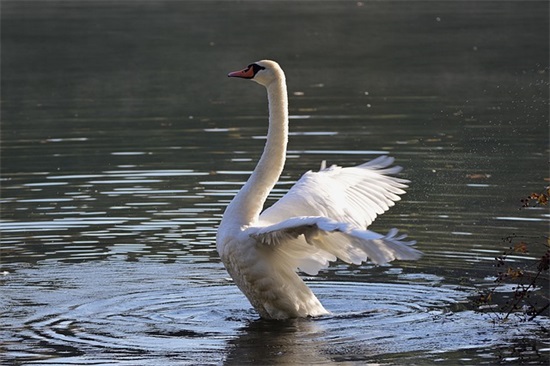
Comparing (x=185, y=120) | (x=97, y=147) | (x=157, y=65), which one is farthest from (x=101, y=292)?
(x=157, y=65)

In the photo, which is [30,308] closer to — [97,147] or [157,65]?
[97,147]

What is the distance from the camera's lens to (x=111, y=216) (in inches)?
546

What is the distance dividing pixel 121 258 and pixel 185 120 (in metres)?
9.72

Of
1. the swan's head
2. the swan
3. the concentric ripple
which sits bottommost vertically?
the concentric ripple

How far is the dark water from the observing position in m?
9.24

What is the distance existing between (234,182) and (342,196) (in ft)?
16.2

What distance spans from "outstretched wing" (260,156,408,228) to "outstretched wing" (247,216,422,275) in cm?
46

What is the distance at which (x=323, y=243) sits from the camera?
9234mm

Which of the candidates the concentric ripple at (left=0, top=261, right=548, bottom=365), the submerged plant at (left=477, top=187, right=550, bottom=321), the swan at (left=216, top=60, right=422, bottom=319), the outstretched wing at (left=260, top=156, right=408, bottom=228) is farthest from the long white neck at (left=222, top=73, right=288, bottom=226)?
the submerged plant at (left=477, top=187, right=550, bottom=321)

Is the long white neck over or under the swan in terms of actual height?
over

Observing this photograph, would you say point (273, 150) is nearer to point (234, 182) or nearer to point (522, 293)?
point (522, 293)

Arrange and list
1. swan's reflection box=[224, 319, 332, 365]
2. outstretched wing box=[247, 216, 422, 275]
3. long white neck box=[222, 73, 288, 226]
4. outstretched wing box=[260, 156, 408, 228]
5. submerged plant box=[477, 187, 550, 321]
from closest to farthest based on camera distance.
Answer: outstretched wing box=[247, 216, 422, 275] → swan's reflection box=[224, 319, 332, 365] → submerged plant box=[477, 187, 550, 321] → long white neck box=[222, 73, 288, 226] → outstretched wing box=[260, 156, 408, 228]

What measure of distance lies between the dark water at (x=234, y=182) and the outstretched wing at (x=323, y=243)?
20.6 inches

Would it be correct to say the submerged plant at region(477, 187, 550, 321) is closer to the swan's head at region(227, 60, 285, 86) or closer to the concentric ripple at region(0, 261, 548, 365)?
the concentric ripple at region(0, 261, 548, 365)
